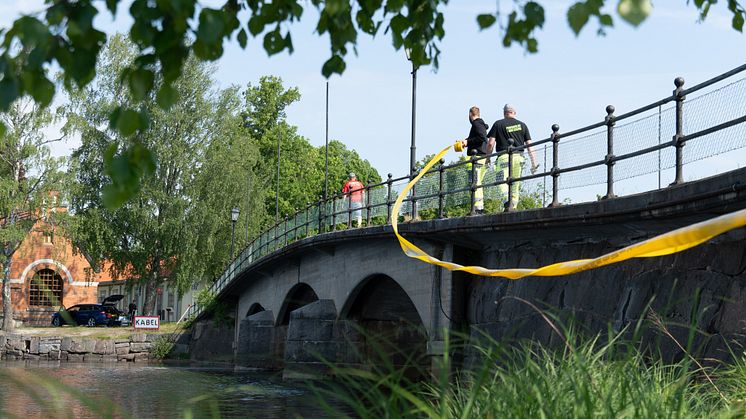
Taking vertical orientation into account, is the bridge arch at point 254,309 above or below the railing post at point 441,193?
below

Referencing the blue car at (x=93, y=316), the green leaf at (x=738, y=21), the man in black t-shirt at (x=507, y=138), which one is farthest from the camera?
the blue car at (x=93, y=316)

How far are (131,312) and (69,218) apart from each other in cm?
1359

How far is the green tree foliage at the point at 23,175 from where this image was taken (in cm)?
4344

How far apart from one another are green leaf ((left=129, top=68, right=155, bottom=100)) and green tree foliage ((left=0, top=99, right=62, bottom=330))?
1605 inches

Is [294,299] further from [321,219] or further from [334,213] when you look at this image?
[334,213]

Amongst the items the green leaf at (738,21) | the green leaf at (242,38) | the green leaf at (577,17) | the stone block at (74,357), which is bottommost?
the stone block at (74,357)

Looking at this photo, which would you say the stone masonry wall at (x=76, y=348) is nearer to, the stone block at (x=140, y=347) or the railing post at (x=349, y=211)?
the stone block at (x=140, y=347)

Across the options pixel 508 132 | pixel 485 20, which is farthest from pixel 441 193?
pixel 485 20

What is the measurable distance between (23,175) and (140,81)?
42.7 m

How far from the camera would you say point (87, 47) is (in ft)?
13.3

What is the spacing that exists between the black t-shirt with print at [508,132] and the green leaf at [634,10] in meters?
12.3

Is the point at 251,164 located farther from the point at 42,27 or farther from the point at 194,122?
the point at 42,27

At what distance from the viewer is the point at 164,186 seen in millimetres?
44688

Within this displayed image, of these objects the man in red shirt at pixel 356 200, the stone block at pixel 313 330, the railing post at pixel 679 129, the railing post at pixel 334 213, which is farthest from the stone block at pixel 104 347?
the railing post at pixel 679 129
